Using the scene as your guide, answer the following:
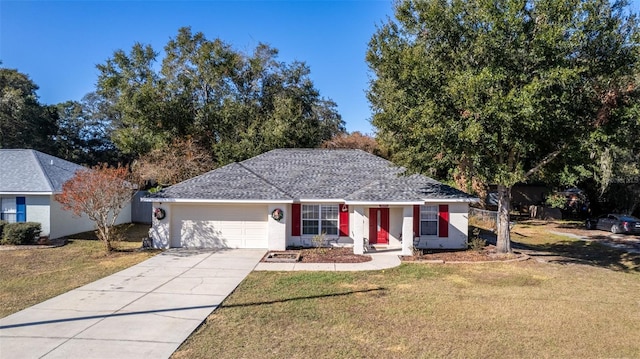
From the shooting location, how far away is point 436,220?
18281 mm

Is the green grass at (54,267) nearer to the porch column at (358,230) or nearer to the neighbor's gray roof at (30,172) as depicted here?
the neighbor's gray roof at (30,172)

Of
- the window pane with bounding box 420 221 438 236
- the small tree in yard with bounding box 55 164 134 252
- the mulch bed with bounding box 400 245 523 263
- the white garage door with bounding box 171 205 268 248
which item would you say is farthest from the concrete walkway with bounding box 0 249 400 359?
the window pane with bounding box 420 221 438 236

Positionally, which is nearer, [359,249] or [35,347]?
[35,347]

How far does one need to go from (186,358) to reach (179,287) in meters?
4.89

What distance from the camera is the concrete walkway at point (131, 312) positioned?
7277mm

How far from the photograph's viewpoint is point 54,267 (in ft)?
46.4

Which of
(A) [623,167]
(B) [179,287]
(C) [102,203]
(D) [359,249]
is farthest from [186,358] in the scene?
(A) [623,167]

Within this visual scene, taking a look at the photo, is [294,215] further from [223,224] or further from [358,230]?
[358,230]

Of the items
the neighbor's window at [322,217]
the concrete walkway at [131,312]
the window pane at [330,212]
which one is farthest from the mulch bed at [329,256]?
the window pane at [330,212]

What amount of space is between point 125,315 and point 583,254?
1906 cm

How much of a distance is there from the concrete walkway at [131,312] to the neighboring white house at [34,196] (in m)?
8.52

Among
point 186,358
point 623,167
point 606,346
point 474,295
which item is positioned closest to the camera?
point 186,358

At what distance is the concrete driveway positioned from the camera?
285 inches

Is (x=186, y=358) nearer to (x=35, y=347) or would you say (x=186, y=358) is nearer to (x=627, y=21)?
(x=35, y=347)
